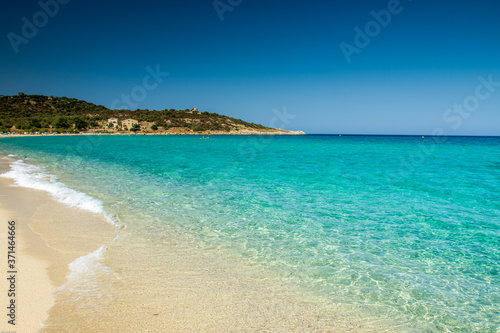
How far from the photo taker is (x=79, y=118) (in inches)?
3762

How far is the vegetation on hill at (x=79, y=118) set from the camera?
90.1 metres

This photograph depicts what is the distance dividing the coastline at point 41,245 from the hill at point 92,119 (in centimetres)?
9028

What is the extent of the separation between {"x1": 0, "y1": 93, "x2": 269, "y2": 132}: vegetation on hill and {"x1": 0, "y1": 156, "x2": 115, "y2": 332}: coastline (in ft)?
296

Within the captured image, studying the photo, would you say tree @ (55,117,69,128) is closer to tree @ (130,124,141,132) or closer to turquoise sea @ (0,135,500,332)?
tree @ (130,124,141,132)

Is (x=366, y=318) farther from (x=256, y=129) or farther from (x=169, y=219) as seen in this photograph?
(x=256, y=129)

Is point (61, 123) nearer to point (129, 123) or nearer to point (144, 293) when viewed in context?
point (129, 123)

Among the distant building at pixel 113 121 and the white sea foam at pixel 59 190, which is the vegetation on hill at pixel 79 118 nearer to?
the distant building at pixel 113 121

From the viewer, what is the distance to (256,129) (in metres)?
164

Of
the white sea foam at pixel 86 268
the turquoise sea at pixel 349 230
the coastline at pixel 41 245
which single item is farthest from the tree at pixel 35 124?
the white sea foam at pixel 86 268

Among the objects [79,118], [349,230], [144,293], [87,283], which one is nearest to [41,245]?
[87,283]

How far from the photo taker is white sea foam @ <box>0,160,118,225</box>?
919 cm

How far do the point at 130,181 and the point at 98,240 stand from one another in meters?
8.67

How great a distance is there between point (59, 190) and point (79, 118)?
97681mm

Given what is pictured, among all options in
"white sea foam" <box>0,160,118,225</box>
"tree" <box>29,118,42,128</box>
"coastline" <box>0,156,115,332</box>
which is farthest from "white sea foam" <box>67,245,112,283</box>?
"tree" <box>29,118,42,128</box>
